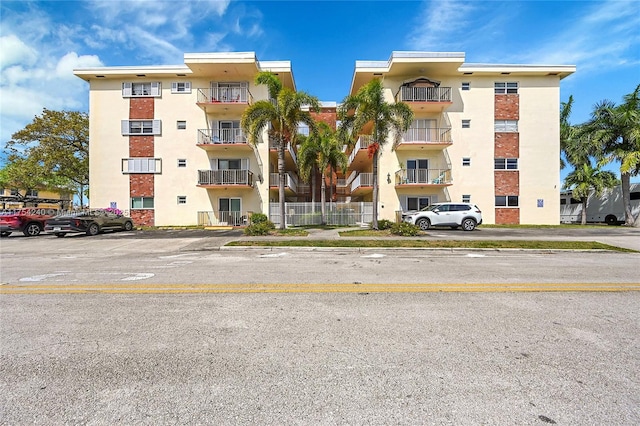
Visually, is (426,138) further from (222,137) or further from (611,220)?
(611,220)

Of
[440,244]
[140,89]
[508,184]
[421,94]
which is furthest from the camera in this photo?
[140,89]

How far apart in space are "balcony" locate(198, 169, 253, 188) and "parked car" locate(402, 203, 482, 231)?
1306cm

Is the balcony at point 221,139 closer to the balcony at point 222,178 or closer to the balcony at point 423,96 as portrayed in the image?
the balcony at point 222,178

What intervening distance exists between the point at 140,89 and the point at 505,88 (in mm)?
30653

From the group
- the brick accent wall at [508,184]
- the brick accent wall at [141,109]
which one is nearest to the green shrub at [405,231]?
the brick accent wall at [508,184]

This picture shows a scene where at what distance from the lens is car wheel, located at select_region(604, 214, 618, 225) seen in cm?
2811

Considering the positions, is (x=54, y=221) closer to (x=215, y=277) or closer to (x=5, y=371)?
(x=215, y=277)

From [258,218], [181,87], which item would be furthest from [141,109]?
[258,218]

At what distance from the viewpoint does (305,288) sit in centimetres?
588

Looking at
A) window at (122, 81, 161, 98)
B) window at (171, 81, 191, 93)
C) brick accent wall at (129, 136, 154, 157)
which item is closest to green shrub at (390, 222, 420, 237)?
window at (171, 81, 191, 93)

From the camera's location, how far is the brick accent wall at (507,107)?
2577 centimetres

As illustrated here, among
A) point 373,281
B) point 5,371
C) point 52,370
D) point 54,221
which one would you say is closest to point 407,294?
point 373,281

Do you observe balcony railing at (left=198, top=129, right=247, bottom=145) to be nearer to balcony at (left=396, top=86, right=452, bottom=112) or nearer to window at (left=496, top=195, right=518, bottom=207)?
balcony at (left=396, top=86, right=452, bottom=112)

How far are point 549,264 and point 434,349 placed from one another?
7.65m
